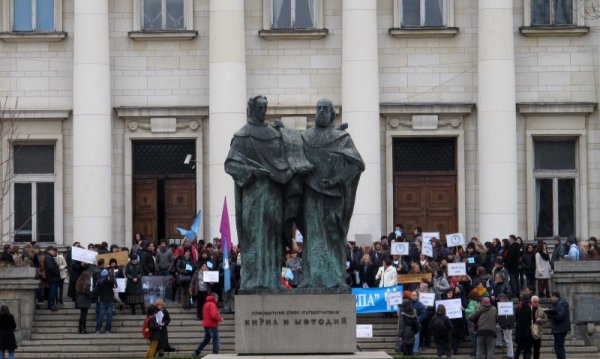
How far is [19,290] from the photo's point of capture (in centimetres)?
5331

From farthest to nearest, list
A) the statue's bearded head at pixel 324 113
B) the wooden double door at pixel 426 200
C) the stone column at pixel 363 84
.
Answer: the wooden double door at pixel 426 200 < the stone column at pixel 363 84 < the statue's bearded head at pixel 324 113

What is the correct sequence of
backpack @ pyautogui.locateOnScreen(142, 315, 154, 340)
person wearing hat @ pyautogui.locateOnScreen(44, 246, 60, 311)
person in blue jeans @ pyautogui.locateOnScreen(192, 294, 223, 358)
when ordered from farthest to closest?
person wearing hat @ pyautogui.locateOnScreen(44, 246, 60, 311) → person in blue jeans @ pyautogui.locateOnScreen(192, 294, 223, 358) → backpack @ pyautogui.locateOnScreen(142, 315, 154, 340)

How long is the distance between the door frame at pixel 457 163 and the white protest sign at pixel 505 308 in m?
13.3

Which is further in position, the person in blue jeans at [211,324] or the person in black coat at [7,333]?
the person in blue jeans at [211,324]

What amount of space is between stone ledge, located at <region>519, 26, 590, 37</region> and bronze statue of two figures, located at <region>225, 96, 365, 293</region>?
2868cm

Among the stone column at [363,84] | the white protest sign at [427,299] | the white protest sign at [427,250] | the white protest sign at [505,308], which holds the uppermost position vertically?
the stone column at [363,84]

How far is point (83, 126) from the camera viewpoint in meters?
61.6

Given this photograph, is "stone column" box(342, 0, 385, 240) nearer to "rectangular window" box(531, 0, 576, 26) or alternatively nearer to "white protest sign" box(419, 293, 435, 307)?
"rectangular window" box(531, 0, 576, 26)

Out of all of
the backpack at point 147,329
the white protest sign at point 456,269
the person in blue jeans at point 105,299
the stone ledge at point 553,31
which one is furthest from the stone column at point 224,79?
the backpack at point 147,329

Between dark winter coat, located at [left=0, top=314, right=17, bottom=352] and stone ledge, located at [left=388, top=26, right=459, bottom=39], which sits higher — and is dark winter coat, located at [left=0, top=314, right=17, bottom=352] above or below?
below

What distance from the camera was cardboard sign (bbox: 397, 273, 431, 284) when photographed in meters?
51.9

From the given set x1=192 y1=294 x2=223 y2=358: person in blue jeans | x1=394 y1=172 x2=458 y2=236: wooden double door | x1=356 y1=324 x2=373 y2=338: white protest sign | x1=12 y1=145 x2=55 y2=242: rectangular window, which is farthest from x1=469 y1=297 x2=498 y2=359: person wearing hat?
x1=12 y1=145 x2=55 y2=242: rectangular window

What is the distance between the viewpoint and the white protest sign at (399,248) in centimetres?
5412

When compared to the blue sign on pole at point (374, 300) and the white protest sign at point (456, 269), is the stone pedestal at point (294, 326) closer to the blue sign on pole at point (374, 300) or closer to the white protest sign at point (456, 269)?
the blue sign on pole at point (374, 300)
